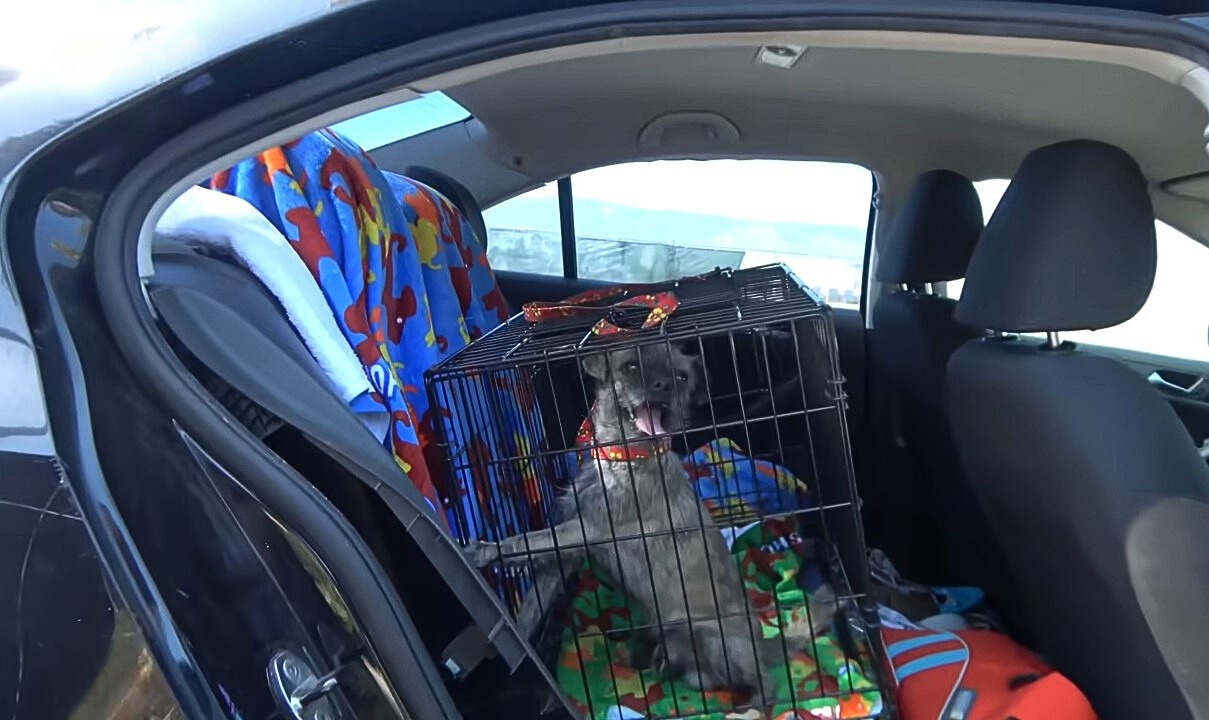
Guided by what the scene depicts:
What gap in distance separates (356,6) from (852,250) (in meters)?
2.66

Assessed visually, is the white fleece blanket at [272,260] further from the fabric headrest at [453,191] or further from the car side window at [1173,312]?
the fabric headrest at [453,191]

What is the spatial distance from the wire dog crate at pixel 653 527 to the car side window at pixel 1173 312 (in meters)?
0.63

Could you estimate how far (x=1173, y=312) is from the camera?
86.0 inches

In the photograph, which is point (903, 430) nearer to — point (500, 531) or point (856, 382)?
point (856, 382)

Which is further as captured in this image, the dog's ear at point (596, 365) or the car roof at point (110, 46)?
the dog's ear at point (596, 365)

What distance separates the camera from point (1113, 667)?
5.12 feet

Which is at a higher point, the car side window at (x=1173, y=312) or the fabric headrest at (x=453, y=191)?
the fabric headrest at (x=453, y=191)

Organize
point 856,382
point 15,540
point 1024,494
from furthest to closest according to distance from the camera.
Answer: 1. point 856,382
2. point 1024,494
3. point 15,540

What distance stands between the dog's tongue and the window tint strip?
146 centimetres

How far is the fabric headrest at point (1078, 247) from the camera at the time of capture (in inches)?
60.9

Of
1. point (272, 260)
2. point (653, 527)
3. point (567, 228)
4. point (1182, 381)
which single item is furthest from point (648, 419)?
point (567, 228)

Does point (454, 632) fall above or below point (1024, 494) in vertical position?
above

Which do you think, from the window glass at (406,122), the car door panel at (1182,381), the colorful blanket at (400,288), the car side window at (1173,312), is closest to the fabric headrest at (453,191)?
the window glass at (406,122)

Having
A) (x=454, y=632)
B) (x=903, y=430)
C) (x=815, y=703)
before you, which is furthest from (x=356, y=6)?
(x=903, y=430)
